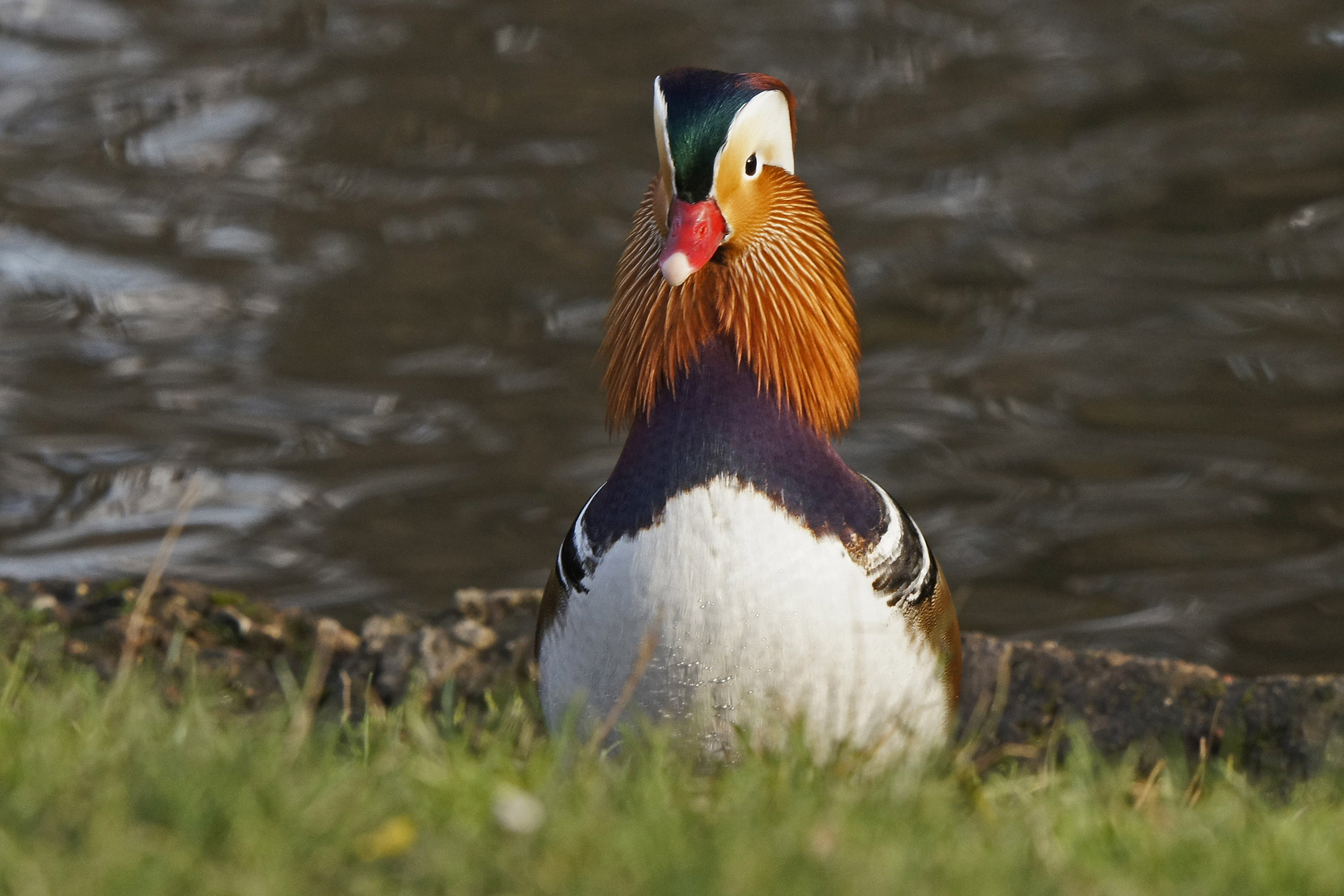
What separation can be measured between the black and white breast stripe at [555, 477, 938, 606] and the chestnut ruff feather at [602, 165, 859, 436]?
0.29 m

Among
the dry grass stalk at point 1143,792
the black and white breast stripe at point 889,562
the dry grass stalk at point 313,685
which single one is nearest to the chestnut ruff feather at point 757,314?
the black and white breast stripe at point 889,562

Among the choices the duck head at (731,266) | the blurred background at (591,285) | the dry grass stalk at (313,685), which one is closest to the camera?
the dry grass stalk at (313,685)

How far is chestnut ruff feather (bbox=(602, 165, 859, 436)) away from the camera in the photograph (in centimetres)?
380

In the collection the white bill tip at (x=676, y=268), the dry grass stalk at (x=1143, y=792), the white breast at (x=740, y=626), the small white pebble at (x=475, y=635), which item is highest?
the white bill tip at (x=676, y=268)

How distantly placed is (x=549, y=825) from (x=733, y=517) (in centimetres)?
116

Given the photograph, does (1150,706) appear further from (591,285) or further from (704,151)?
(591,285)

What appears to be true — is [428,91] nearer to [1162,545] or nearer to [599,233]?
[599,233]

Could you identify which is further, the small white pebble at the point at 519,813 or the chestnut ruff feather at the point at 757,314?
the chestnut ruff feather at the point at 757,314

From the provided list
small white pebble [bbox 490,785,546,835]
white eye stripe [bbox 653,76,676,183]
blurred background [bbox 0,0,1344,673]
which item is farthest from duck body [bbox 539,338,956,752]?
blurred background [bbox 0,0,1344,673]

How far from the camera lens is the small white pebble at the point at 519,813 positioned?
2484 mm

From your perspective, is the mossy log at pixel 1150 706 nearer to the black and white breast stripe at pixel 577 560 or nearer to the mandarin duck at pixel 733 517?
the mandarin duck at pixel 733 517

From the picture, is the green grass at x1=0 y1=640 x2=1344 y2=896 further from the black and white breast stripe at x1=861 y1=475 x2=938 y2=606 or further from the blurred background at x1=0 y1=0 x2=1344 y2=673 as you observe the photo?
the blurred background at x1=0 y1=0 x2=1344 y2=673

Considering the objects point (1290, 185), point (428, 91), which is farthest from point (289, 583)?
point (1290, 185)

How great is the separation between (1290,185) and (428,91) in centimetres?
590
